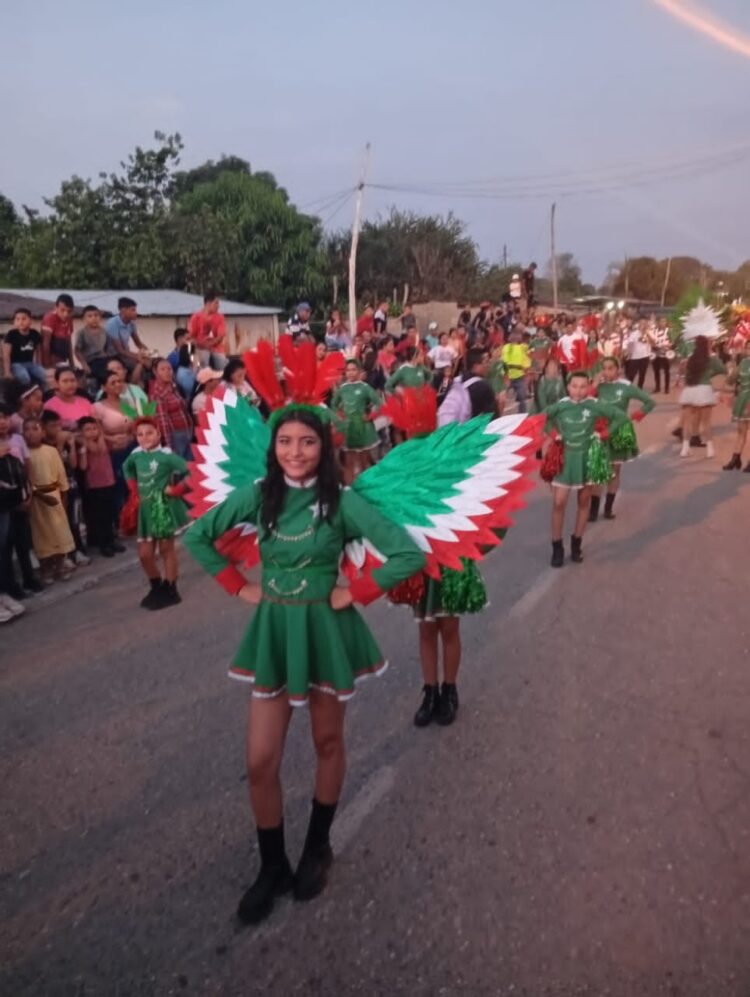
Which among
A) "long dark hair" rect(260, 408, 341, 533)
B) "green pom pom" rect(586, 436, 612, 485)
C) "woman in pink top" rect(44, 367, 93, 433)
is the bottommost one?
"green pom pom" rect(586, 436, 612, 485)

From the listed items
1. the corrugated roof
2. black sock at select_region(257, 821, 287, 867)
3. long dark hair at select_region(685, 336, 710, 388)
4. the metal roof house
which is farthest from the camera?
the corrugated roof

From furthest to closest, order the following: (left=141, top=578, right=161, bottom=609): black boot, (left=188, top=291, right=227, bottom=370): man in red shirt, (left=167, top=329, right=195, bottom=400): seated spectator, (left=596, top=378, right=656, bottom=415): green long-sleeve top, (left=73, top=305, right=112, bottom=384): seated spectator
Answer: (left=188, top=291, right=227, bottom=370): man in red shirt
(left=167, top=329, right=195, bottom=400): seated spectator
(left=73, top=305, right=112, bottom=384): seated spectator
(left=596, top=378, right=656, bottom=415): green long-sleeve top
(left=141, top=578, right=161, bottom=609): black boot

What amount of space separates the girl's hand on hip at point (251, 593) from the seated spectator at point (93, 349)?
7.88m

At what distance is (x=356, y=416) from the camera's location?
10.1m

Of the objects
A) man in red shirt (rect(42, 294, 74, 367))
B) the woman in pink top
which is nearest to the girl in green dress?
the woman in pink top

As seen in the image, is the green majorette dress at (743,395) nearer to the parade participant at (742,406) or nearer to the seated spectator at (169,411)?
the parade participant at (742,406)

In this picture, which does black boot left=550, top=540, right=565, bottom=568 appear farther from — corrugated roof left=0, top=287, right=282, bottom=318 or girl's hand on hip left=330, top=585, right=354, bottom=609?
corrugated roof left=0, top=287, right=282, bottom=318

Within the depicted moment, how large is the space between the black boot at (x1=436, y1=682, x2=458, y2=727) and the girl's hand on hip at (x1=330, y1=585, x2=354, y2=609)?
167 cm

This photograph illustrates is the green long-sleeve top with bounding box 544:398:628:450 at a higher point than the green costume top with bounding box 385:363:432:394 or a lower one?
higher

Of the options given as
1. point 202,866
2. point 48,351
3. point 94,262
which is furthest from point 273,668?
point 94,262

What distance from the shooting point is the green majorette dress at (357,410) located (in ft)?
33.2

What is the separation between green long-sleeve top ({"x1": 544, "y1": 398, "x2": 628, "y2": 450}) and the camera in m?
7.36

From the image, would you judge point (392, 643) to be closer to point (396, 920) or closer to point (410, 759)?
point (410, 759)

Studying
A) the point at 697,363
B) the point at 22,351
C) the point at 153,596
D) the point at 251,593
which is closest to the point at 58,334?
the point at 22,351
